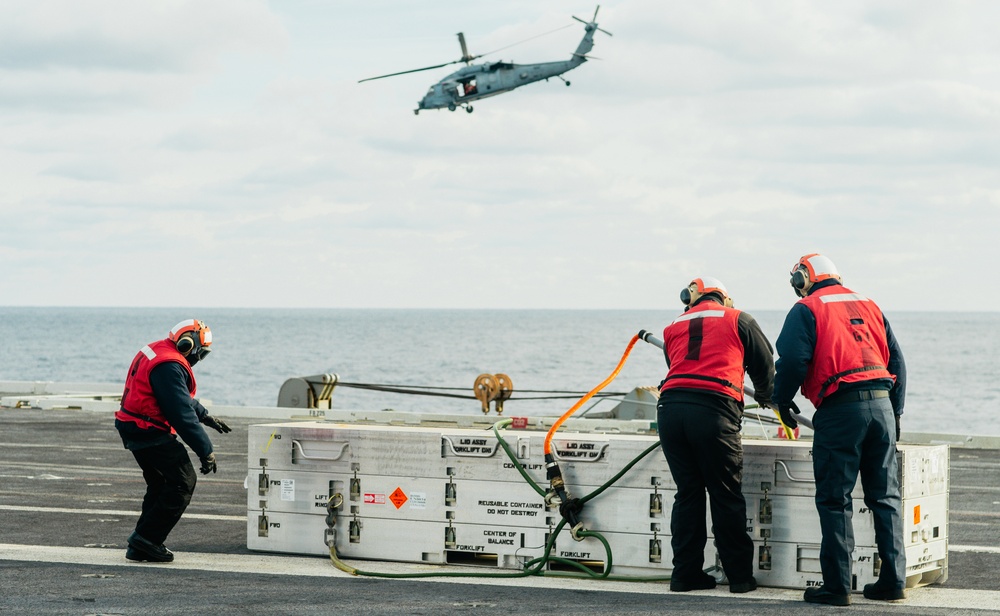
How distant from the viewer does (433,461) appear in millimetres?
9633

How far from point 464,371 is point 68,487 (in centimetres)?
7363

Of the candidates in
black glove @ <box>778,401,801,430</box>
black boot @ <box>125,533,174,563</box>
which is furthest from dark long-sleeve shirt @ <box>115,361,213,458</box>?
black glove @ <box>778,401,801,430</box>

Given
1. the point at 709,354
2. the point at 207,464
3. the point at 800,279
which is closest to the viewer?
the point at 709,354

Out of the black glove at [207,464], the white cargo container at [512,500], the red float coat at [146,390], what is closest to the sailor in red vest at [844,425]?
the white cargo container at [512,500]

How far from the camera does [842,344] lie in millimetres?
8477

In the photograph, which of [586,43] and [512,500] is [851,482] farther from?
[586,43]

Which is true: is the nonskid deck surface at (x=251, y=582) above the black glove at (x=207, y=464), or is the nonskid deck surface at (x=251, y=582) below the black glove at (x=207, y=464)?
below

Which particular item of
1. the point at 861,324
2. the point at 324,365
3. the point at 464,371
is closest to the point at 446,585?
the point at 861,324

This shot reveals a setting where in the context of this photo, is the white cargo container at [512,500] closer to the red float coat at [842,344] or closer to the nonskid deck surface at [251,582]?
the nonskid deck surface at [251,582]

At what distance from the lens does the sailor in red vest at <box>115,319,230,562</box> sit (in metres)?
9.46

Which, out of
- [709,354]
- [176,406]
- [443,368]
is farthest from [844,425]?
[443,368]

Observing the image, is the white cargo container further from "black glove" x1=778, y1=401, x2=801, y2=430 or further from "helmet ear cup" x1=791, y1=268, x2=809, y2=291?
"helmet ear cup" x1=791, y1=268, x2=809, y2=291

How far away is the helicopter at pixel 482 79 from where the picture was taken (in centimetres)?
5228

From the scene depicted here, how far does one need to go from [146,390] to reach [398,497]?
2.16m
